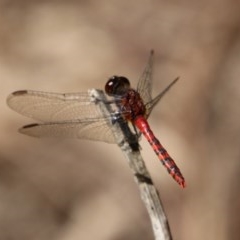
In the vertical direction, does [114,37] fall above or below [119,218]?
above

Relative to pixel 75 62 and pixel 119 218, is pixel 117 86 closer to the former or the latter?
pixel 119 218

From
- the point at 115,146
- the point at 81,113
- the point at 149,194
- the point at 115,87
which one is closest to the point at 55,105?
the point at 81,113

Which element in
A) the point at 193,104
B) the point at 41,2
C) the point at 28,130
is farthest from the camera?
the point at 41,2

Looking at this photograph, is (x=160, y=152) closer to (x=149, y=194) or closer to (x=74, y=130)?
(x=74, y=130)

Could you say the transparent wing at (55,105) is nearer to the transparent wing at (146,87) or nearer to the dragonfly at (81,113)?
the dragonfly at (81,113)

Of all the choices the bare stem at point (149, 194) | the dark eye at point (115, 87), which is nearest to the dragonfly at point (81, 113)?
the dark eye at point (115, 87)

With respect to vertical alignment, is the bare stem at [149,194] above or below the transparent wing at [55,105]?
below

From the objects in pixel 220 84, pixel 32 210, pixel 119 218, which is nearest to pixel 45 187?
pixel 32 210

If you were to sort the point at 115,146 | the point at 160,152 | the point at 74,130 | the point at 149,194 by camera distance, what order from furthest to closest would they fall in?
the point at 115,146 → the point at 160,152 → the point at 74,130 → the point at 149,194
